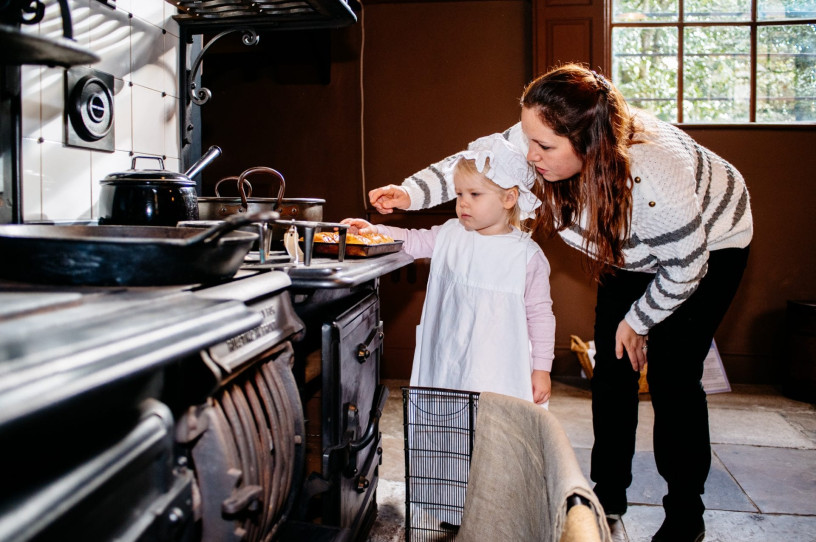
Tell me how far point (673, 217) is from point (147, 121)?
1.45 meters

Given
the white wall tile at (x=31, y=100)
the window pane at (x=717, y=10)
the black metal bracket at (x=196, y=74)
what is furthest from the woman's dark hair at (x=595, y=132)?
the window pane at (x=717, y=10)

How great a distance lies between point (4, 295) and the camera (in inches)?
23.1

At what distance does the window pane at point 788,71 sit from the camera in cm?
339

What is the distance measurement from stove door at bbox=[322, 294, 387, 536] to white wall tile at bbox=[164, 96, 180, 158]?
817mm

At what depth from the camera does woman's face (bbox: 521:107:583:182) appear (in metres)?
1.53

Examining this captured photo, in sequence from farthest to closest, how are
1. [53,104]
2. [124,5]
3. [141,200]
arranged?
[124,5] → [53,104] → [141,200]

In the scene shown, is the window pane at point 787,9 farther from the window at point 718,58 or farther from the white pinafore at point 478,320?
the white pinafore at point 478,320

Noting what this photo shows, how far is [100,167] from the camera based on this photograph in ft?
4.89

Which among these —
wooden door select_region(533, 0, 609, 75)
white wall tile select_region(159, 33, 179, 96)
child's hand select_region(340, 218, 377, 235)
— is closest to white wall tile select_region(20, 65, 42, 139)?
white wall tile select_region(159, 33, 179, 96)

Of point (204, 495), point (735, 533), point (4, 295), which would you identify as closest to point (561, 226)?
point (735, 533)

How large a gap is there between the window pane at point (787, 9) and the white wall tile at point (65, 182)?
361 cm

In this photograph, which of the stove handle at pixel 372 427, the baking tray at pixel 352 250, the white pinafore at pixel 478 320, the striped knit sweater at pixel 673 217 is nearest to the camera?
the stove handle at pixel 372 427

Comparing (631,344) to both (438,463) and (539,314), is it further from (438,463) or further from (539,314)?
(438,463)

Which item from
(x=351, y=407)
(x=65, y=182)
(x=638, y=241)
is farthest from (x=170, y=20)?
(x=638, y=241)
